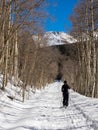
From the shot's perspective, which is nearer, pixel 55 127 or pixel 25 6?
pixel 55 127

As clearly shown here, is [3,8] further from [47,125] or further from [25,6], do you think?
[47,125]

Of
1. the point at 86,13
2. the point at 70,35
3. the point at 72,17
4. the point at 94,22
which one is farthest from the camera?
the point at 70,35

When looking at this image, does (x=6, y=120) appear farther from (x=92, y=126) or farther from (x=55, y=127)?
(x=92, y=126)

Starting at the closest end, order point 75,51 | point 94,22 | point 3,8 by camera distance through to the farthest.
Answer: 1. point 3,8
2. point 94,22
3. point 75,51

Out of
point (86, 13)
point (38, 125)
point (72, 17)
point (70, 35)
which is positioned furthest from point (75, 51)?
point (38, 125)

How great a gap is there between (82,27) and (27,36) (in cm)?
672

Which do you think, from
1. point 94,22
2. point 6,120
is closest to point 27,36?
point 94,22

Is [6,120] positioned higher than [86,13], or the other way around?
[86,13]

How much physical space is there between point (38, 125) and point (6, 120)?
198 cm

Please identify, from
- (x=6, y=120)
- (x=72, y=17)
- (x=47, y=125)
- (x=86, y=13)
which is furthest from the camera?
(x=72, y=17)

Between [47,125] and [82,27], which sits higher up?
[82,27]

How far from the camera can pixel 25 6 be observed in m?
16.0

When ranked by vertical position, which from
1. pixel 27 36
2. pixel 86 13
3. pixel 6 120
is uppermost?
pixel 86 13

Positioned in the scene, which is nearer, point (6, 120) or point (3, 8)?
point (6, 120)
